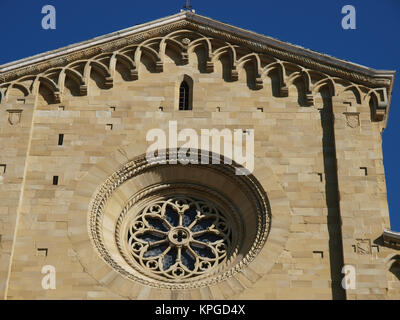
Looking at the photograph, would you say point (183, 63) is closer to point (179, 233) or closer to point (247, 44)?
point (247, 44)

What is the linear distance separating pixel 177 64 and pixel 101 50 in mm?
2351

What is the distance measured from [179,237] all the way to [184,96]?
4721 mm

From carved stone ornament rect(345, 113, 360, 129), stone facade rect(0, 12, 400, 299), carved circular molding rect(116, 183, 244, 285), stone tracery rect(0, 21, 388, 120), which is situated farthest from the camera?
stone tracery rect(0, 21, 388, 120)

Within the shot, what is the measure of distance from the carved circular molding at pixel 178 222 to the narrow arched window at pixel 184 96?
2.24 m

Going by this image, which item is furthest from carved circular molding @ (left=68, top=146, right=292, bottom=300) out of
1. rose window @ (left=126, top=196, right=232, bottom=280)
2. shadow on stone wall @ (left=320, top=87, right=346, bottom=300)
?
shadow on stone wall @ (left=320, top=87, right=346, bottom=300)

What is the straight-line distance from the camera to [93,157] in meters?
30.2

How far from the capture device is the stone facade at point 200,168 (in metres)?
27.8

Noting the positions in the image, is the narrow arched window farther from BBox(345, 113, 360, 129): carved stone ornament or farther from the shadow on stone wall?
BBox(345, 113, 360, 129): carved stone ornament

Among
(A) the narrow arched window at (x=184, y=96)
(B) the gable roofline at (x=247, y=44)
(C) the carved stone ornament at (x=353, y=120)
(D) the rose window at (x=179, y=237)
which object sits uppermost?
(B) the gable roofline at (x=247, y=44)

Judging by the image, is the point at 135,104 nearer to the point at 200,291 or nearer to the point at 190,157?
the point at 190,157

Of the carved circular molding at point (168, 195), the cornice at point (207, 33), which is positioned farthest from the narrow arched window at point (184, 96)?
the carved circular molding at point (168, 195)

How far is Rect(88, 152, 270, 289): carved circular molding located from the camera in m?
28.7

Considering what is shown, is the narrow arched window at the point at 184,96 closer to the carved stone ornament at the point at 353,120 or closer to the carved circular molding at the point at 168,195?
the carved circular molding at the point at 168,195

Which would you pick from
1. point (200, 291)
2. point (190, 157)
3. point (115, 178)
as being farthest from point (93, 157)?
point (200, 291)
